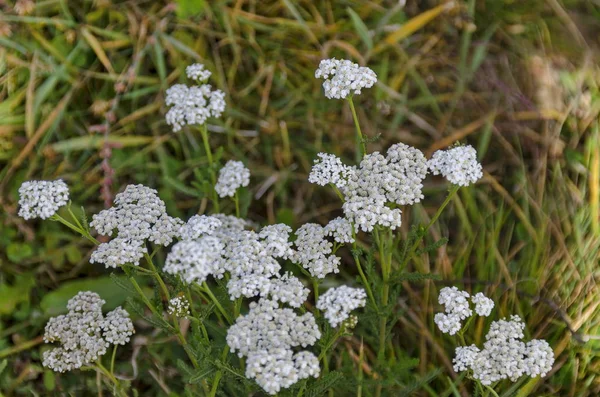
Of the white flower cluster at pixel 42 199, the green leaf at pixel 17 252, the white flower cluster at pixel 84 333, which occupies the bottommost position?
the green leaf at pixel 17 252

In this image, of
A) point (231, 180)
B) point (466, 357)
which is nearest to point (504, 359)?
point (466, 357)

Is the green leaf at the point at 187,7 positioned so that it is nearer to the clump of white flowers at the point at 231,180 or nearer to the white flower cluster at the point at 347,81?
the clump of white flowers at the point at 231,180

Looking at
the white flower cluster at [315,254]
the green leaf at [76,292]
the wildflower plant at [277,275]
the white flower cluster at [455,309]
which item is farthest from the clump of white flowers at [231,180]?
the white flower cluster at [455,309]

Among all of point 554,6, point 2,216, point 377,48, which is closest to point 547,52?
point 554,6

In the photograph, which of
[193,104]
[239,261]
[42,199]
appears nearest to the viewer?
[239,261]

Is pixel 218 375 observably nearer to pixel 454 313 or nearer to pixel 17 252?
pixel 454 313

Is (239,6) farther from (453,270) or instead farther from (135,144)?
(453,270)
